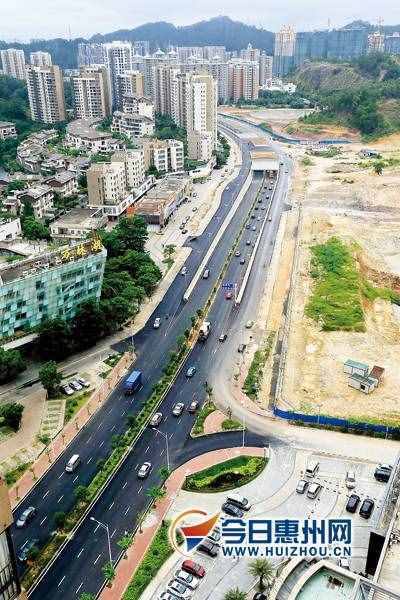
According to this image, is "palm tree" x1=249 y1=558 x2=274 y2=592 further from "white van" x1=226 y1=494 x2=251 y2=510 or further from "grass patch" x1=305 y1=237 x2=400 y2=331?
"grass patch" x1=305 y1=237 x2=400 y2=331

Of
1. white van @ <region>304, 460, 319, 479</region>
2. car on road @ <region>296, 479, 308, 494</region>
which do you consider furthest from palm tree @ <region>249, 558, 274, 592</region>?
white van @ <region>304, 460, 319, 479</region>

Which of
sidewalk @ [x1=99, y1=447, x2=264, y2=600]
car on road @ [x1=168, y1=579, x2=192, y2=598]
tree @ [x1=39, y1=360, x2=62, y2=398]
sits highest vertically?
tree @ [x1=39, y1=360, x2=62, y2=398]

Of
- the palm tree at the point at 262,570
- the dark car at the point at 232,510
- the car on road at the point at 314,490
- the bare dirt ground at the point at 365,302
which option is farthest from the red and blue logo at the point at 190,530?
the bare dirt ground at the point at 365,302

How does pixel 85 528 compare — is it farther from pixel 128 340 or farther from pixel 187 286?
pixel 187 286

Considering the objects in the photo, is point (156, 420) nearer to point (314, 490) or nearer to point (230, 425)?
point (230, 425)

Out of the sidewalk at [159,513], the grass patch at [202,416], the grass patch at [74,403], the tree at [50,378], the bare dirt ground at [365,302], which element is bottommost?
the bare dirt ground at [365,302]

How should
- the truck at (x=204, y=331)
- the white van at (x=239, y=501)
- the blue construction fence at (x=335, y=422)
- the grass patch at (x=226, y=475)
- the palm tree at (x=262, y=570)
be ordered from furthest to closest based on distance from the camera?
the truck at (x=204, y=331)
the blue construction fence at (x=335, y=422)
the grass patch at (x=226, y=475)
the white van at (x=239, y=501)
the palm tree at (x=262, y=570)

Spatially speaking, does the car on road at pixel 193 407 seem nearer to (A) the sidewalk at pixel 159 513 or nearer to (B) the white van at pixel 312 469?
(A) the sidewalk at pixel 159 513
